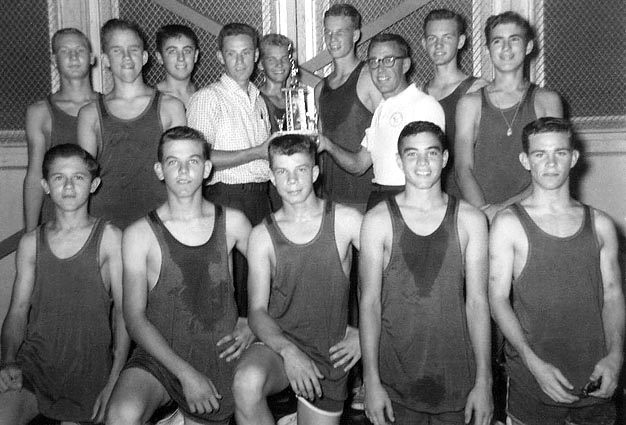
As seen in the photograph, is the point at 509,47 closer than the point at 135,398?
No

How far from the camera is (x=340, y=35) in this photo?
4410mm

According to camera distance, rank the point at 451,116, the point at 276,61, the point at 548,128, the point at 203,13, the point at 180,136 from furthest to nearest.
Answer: the point at 203,13
the point at 276,61
the point at 451,116
the point at 180,136
the point at 548,128

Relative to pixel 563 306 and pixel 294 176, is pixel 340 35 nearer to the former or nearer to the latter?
pixel 294 176

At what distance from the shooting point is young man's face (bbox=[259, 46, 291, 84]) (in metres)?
4.50

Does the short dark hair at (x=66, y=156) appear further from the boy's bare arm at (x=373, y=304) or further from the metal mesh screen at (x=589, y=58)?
the metal mesh screen at (x=589, y=58)

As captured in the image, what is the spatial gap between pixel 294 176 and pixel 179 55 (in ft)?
5.03

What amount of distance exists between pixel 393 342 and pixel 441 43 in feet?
6.62

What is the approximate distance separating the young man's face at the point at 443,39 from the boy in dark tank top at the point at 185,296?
1680mm

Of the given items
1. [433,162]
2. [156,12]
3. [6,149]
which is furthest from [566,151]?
[6,149]

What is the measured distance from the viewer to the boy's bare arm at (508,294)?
294 centimetres

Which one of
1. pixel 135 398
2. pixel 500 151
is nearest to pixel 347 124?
pixel 500 151

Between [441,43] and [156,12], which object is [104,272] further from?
[156,12]

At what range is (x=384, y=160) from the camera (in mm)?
3695

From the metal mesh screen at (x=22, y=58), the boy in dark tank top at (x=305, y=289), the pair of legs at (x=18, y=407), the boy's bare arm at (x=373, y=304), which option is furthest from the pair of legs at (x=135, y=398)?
the metal mesh screen at (x=22, y=58)
